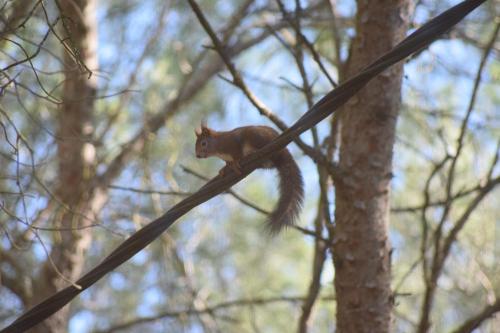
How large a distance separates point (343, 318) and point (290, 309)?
392 centimetres

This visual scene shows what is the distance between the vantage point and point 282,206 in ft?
8.79

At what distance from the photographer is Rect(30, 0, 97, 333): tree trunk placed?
170 inches

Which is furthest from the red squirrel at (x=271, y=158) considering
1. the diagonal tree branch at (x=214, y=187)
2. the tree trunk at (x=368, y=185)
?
the diagonal tree branch at (x=214, y=187)

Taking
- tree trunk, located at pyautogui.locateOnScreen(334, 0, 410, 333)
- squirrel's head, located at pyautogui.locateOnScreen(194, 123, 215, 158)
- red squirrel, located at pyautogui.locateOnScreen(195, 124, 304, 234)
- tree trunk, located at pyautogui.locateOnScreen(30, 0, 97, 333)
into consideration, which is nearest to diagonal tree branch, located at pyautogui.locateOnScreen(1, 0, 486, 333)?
red squirrel, located at pyautogui.locateOnScreen(195, 124, 304, 234)

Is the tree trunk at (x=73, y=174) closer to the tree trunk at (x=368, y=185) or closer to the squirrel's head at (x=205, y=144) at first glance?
the squirrel's head at (x=205, y=144)

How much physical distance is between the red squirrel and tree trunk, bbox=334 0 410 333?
191mm

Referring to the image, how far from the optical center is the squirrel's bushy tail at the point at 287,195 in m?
2.56

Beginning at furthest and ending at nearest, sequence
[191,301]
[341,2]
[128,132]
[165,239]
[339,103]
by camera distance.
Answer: [128,132] → [341,2] → [165,239] → [191,301] → [339,103]

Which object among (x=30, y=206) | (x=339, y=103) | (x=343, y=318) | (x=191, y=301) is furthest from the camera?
(x=30, y=206)

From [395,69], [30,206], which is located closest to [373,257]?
[395,69]

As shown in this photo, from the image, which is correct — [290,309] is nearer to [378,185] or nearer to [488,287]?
[488,287]

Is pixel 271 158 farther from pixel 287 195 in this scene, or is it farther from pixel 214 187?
pixel 214 187

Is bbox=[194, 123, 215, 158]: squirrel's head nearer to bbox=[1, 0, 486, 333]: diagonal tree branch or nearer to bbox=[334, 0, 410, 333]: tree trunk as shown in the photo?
bbox=[334, 0, 410, 333]: tree trunk

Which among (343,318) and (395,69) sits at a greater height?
(395,69)
